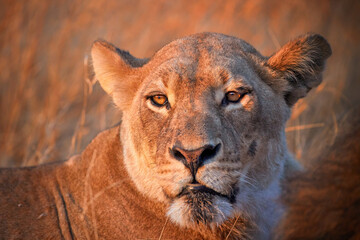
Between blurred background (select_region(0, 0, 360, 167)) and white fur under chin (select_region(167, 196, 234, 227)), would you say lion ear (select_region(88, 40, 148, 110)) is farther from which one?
blurred background (select_region(0, 0, 360, 167))

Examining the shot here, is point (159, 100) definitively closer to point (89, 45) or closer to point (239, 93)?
point (239, 93)

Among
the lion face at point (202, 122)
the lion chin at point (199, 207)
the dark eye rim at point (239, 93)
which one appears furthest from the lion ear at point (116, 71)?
the lion chin at point (199, 207)

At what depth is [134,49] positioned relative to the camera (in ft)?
35.4

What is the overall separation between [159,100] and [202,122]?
0.64 metres

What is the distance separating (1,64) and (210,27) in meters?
4.37

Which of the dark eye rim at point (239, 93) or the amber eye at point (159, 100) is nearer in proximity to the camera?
the dark eye rim at point (239, 93)

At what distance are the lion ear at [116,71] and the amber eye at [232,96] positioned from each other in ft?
3.23

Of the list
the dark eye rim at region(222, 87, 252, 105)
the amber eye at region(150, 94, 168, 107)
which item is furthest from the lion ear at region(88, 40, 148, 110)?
the dark eye rim at region(222, 87, 252, 105)

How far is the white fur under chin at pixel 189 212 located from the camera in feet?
11.7

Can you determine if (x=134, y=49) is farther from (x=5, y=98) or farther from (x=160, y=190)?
(x=160, y=190)

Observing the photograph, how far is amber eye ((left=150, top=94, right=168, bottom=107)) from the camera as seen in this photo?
162 inches

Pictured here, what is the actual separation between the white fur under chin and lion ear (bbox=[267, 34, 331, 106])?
4.27ft

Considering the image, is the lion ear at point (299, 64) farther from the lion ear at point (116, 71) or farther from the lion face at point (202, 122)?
the lion ear at point (116, 71)

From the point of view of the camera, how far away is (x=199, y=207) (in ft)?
11.7
